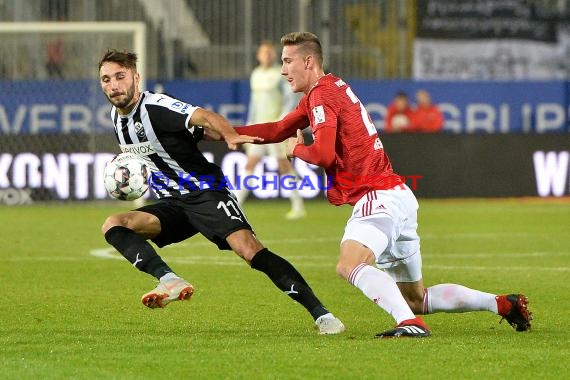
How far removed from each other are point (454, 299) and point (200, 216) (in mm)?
1605

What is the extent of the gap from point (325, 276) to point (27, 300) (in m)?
2.87

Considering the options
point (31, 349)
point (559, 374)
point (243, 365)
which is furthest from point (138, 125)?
point (559, 374)

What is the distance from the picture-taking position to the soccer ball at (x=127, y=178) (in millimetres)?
8109

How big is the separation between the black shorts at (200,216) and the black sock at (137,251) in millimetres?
231

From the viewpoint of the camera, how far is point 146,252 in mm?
7844

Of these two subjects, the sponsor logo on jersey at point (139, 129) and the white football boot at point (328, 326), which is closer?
the white football boot at point (328, 326)

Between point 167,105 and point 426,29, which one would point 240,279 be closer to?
point 167,105

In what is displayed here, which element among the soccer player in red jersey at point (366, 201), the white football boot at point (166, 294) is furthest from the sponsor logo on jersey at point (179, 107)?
the white football boot at point (166, 294)

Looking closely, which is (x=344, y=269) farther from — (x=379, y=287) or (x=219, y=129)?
(x=219, y=129)

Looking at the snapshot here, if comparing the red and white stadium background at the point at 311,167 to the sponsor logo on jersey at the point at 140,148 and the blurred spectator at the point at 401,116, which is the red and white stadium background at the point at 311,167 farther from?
the sponsor logo on jersey at the point at 140,148

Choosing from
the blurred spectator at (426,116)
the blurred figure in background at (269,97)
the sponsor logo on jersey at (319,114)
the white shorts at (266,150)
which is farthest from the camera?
the blurred spectator at (426,116)

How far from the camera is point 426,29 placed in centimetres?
2253

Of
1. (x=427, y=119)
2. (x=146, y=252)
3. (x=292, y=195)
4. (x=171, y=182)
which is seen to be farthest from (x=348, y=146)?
(x=427, y=119)

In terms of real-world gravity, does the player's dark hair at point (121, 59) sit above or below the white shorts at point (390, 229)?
above
